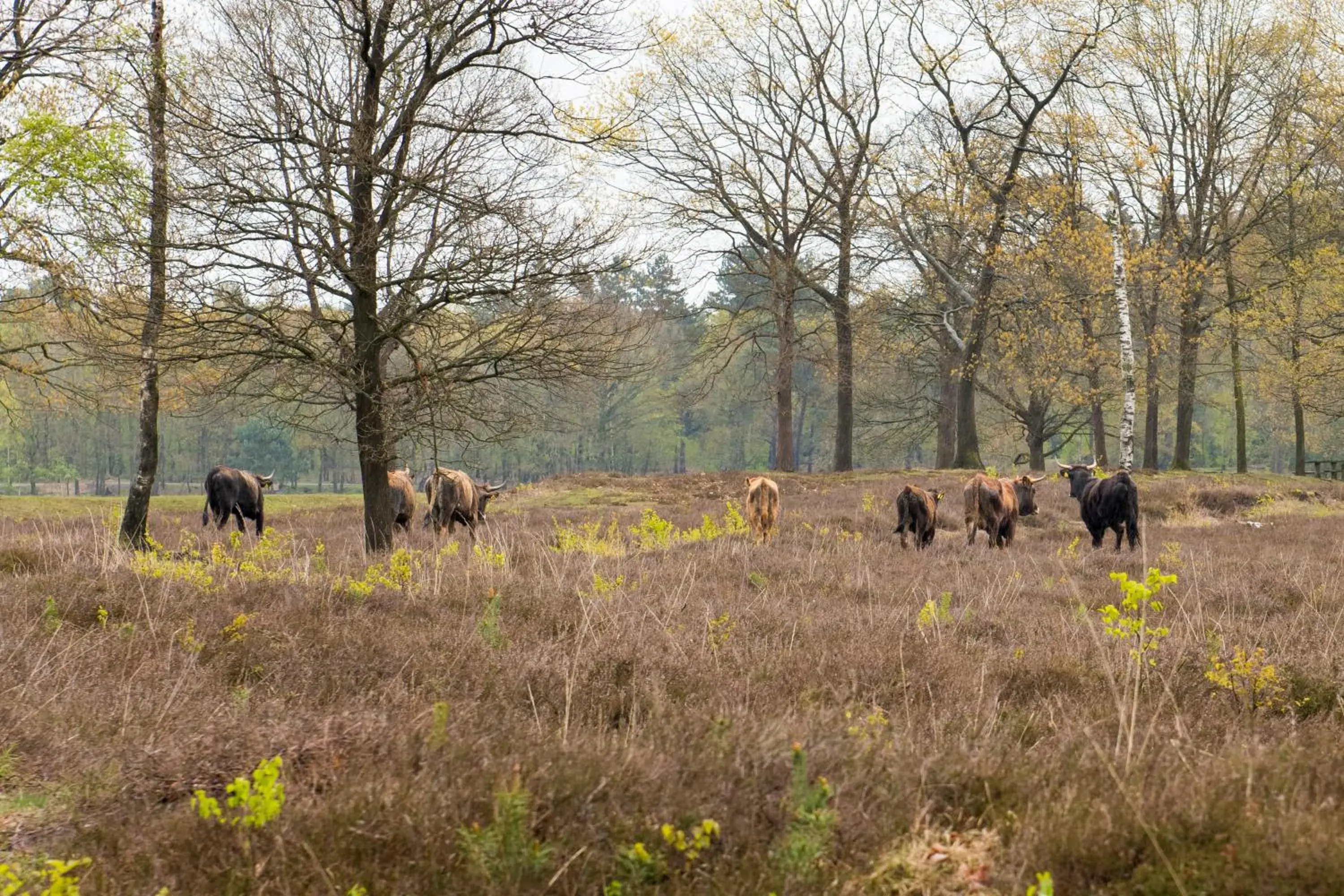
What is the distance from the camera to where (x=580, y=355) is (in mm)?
10898

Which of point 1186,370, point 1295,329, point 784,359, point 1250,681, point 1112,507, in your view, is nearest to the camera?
point 1250,681

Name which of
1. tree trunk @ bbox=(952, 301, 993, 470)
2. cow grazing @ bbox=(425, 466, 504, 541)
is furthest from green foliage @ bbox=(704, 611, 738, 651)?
tree trunk @ bbox=(952, 301, 993, 470)

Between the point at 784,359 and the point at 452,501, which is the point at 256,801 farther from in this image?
the point at 784,359

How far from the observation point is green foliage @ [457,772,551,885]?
2.46 metres

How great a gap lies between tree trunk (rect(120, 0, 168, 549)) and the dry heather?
2.44 metres

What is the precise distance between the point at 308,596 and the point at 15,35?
14240 mm

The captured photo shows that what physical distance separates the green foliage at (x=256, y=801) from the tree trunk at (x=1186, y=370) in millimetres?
29943

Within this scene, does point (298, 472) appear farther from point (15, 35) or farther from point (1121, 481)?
point (1121, 481)

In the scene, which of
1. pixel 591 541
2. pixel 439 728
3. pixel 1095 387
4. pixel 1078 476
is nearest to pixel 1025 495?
pixel 1078 476

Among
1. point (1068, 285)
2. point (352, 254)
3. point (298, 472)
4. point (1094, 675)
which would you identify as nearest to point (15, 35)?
point (352, 254)

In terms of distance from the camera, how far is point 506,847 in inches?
100

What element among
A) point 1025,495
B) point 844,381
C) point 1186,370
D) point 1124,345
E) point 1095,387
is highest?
point 1124,345

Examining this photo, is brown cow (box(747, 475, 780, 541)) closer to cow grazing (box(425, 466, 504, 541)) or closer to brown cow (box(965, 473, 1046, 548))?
brown cow (box(965, 473, 1046, 548))

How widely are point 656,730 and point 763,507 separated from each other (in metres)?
10.7
